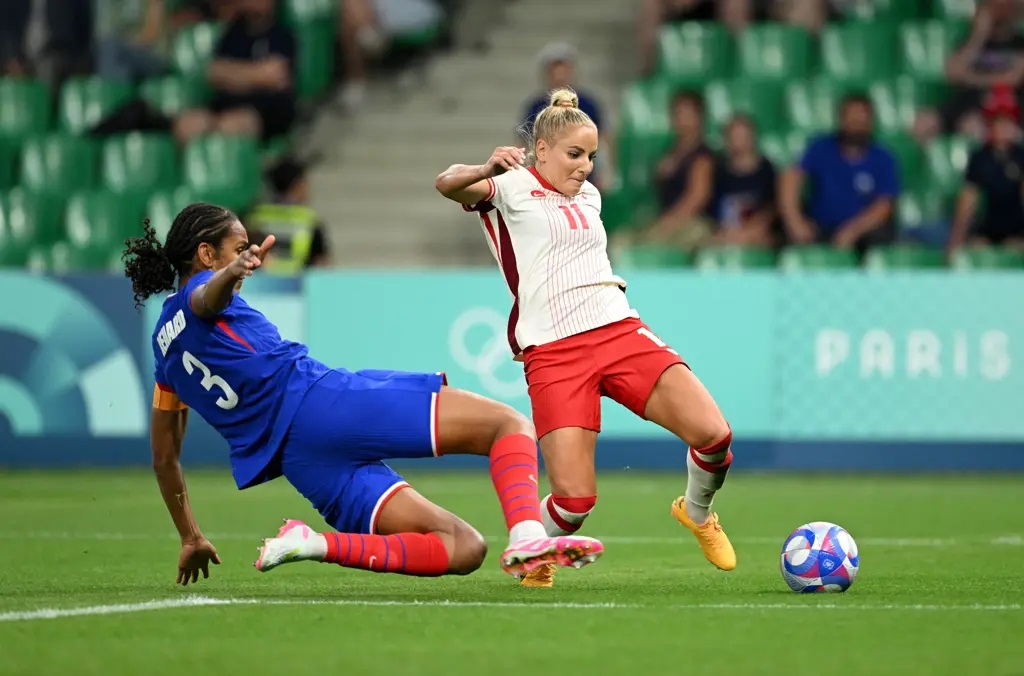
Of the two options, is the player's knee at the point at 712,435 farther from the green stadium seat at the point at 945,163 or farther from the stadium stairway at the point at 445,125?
the stadium stairway at the point at 445,125

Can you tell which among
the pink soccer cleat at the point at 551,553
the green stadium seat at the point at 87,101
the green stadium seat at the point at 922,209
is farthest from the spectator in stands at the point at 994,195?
the pink soccer cleat at the point at 551,553

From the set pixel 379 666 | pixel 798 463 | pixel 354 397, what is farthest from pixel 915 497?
pixel 379 666

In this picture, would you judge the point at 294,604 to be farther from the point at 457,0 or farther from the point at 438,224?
the point at 457,0

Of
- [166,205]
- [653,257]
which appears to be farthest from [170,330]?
[166,205]

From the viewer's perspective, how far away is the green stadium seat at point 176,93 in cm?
1662

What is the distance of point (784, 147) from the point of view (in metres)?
15.1

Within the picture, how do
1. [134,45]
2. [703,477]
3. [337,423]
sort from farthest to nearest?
1. [134,45]
2. [703,477]
3. [337,423]

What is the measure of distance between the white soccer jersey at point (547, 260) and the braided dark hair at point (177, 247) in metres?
1.15

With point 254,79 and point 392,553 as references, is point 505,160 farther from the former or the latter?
point 254,79

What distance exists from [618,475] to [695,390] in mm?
6229

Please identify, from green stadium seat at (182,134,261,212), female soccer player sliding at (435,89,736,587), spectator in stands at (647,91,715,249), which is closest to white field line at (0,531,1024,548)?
female soccer player sliding at (435,89,736,587)

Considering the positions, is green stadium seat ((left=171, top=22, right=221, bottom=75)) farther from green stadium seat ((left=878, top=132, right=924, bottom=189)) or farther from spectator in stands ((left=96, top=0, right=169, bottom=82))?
green stadium seat ((left=878, top=132, right=924, bottom=189))

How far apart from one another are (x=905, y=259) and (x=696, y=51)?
353cm

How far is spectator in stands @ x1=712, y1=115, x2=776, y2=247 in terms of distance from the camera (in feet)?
46.1
